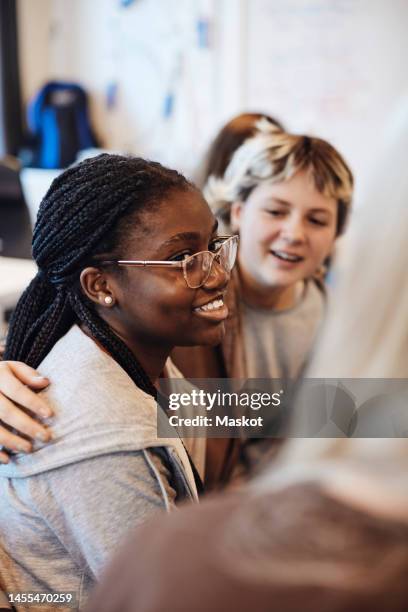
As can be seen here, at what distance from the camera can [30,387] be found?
917 mm

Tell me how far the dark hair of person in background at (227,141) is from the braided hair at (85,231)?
530 millimetres

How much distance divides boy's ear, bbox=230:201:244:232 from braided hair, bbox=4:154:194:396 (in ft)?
1.46

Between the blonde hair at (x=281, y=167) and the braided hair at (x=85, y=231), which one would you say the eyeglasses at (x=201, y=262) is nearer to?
the braided hair at (x=85, y=231)

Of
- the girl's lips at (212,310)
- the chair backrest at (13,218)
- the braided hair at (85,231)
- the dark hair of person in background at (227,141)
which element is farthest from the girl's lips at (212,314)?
the chair backrest at (13,218)

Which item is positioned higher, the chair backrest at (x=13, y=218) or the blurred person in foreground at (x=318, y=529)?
the blurred person in foreground at (x=318, y=529)

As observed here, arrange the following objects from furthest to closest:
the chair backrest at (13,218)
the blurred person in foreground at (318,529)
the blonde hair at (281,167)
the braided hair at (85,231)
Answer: the chair backrest at (13,218) → the blonde hair at (281,167) → the braided hair at (85,231) → the blurred person in foreground at (318,529)

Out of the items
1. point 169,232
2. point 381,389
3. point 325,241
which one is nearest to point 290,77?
point 325,241

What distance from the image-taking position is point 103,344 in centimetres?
95

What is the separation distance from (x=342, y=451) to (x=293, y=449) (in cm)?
4

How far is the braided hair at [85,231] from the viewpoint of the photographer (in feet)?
3.09

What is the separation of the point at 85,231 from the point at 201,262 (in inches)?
6.3

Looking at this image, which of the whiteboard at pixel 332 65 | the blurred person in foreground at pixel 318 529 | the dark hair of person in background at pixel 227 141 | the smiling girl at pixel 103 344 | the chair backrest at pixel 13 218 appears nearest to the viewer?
the blurred person in foreground at pixel 318 529

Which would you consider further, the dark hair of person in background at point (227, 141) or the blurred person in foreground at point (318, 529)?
the dark hair of person in background at point (227, 141)

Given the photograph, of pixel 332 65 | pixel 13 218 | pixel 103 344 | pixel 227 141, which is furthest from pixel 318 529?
pixel 332 65
